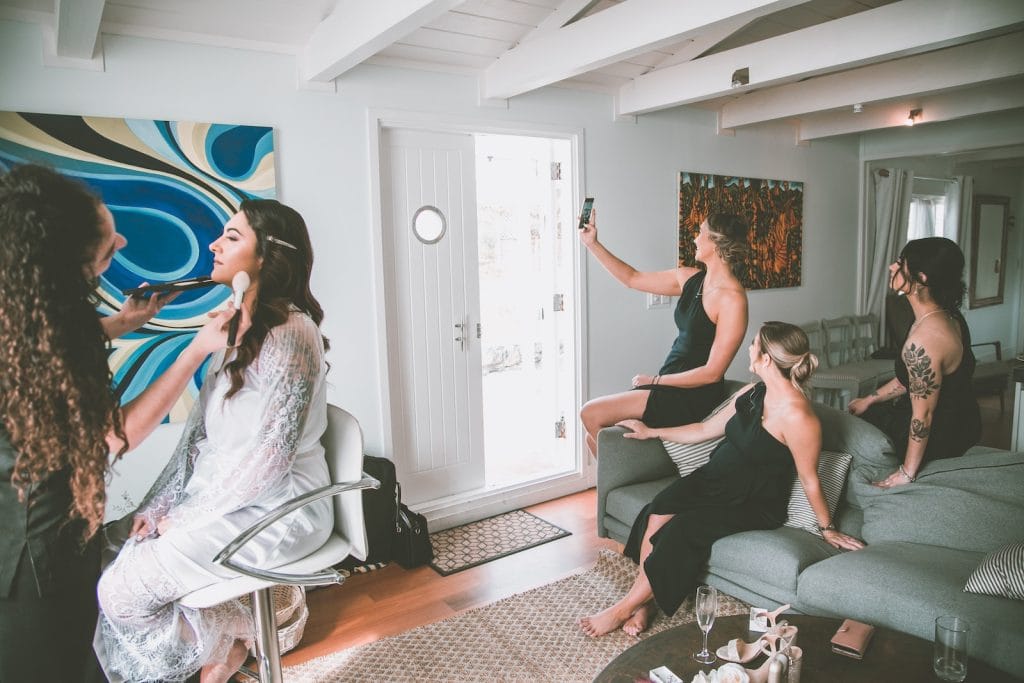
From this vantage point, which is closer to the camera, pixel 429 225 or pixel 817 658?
pixel 817 658

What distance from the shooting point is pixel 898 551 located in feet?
8.25

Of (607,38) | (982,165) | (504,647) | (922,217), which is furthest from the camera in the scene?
(982,165)

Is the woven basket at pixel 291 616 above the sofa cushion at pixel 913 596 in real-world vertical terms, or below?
below

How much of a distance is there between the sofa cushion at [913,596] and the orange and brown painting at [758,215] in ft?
9.08

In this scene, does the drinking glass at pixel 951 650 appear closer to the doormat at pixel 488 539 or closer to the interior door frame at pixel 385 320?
the doormat at pixel 488 539

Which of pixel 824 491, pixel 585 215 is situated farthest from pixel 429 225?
pixel 824 491

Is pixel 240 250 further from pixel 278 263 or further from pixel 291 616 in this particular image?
pixel 291 616

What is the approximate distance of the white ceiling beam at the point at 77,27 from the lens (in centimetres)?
230

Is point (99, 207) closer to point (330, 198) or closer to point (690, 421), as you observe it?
point (330, 198)

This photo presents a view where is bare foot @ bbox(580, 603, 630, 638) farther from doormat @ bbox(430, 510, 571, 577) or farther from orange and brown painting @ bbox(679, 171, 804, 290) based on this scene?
orange and brown painting @ bbox(679, 171, 804, 290)

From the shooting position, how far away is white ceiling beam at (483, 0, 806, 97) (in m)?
2.57

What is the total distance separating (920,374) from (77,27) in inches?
134

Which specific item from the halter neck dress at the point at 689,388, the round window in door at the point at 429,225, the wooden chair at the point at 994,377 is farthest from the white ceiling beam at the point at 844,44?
the wooden chair at the point at 994,377

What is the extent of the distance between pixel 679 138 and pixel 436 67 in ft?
6.45
